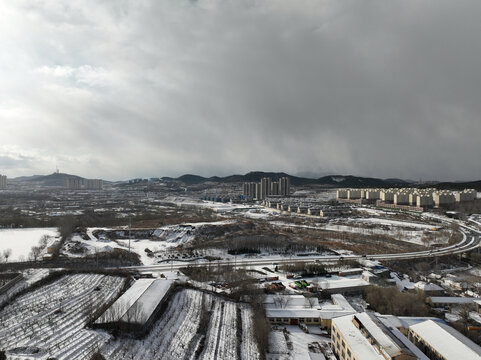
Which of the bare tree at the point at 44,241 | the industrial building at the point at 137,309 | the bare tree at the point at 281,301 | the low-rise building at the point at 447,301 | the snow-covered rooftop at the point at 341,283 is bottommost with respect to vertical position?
the low-rise building at the point at 447,301

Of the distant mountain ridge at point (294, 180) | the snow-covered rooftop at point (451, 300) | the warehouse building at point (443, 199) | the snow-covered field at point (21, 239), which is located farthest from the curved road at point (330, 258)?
the distant mountain ridge at point (294, 180)

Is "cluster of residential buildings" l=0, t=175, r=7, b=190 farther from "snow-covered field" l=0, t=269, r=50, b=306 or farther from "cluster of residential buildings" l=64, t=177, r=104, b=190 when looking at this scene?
"snow-covered field" l=0, t=269, r=50, b=306

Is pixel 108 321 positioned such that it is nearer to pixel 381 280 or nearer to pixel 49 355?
pixel 49 355

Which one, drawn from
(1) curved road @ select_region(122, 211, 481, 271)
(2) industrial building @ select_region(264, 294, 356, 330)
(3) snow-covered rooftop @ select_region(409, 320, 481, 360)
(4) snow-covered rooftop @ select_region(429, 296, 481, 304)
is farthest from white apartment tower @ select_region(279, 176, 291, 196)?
(3) snow-covered rooftop @ select_region(409, 320, 481, 360)

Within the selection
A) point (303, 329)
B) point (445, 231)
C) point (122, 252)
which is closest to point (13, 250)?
point (122, 252)

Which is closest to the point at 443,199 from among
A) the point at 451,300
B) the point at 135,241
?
the point at 451,300

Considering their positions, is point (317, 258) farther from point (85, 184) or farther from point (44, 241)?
point (85, 184)

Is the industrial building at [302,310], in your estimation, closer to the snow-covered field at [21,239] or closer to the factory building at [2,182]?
the snow-covered field at [21,239]
